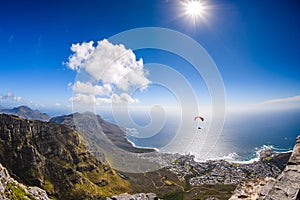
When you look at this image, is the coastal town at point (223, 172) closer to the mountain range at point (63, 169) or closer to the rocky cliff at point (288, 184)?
the mountain range at point (63, 169)

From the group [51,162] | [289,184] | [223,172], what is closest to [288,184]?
[289,184]

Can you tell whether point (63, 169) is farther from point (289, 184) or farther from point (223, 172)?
point (289, 184)

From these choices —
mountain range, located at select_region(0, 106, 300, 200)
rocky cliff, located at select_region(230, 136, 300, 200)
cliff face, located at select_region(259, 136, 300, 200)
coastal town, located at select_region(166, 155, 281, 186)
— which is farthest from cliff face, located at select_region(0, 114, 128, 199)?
cliff face, located at select_region(259, 136, 300, 200)

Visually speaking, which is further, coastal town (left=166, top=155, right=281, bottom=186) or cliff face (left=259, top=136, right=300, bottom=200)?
coastal town (left=166, top=155, right=281, bottom=186)

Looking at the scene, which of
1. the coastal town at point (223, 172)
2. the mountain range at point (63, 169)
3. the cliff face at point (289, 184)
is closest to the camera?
the cliff face at point (289, 184)

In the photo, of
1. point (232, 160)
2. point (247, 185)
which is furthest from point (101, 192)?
point (247, 185)

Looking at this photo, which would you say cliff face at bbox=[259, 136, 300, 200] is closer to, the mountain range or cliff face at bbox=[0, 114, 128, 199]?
the mountain range

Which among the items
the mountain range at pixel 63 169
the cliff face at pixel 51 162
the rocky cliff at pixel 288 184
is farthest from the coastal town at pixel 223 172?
the rocky cliff at pixel 288 184

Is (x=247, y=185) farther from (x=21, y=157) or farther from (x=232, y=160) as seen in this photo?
(x=232, y=160)

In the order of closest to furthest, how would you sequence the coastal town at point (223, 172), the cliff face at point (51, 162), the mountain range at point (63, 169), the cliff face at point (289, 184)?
the cliff face at point (289, 184), the mountain range at point (63, 169), the cliff face at point (51, 162), the coastal town at point (223, 172)
